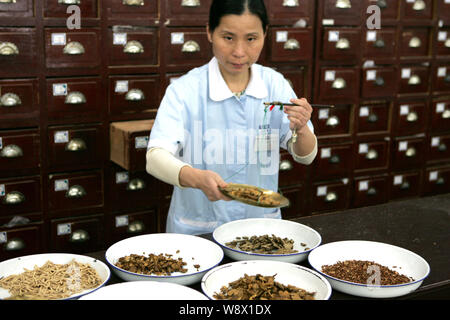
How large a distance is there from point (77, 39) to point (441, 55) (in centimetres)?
273

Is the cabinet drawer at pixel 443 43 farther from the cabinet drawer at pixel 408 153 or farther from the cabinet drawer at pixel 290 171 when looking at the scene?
the cabinet drawer at pixel 290 171

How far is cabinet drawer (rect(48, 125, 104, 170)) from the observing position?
2.87 meters

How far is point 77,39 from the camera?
110 inches

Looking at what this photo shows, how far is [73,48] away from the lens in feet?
9.14

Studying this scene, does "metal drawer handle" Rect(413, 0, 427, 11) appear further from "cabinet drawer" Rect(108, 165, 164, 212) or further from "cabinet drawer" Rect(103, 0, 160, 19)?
"cabinet drawer" Rect(108, 165, 164, 212)

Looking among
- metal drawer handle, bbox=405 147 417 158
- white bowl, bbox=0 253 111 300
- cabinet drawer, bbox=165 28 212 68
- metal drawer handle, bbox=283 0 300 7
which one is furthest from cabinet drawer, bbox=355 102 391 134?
white bowl, bbox=0 253 111 300

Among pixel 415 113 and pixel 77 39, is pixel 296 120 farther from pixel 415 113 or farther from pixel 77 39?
pixel 415 113

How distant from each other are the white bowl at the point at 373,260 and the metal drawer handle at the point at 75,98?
69.4 inches

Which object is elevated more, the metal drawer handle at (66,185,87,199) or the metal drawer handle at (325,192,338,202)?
the metal drawer handle at (66,185,87,199)

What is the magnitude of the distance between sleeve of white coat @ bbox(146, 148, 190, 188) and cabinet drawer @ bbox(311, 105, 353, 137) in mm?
2022

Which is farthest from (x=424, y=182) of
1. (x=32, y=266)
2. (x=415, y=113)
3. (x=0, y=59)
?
(x=32, y=266)

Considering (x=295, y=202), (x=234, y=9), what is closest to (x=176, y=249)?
(x=234, y=9)

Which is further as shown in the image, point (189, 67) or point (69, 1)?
point (189, 67)

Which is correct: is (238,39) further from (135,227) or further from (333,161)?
(333,161)
